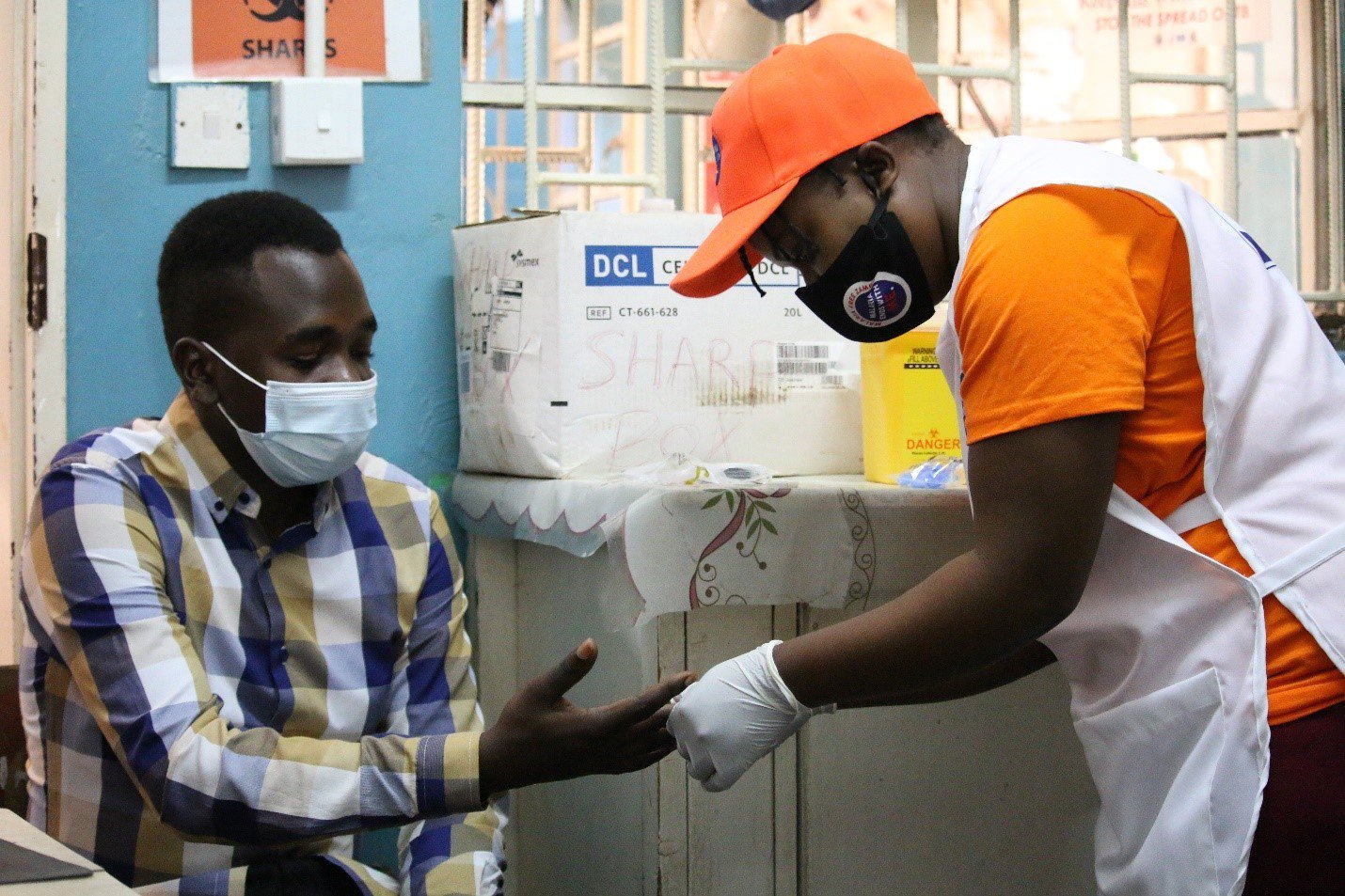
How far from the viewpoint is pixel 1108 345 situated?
2.90 feet

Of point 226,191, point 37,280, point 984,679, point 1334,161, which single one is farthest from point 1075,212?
point 1334,161

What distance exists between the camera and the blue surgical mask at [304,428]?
1.31m

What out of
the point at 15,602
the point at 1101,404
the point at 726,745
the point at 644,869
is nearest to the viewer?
the point at 1101,404

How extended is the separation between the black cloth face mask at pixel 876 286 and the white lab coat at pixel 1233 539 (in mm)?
70

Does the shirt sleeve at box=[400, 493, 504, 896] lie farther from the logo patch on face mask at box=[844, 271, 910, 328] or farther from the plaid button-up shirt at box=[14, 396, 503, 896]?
the logo patch on face mask at box=[844, 271, 910, 328]

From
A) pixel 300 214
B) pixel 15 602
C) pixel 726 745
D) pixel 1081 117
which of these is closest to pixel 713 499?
pixel 726 745

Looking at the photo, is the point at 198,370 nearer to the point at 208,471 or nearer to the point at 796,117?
the point at 208,471

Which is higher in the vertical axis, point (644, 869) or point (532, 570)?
point (532, 570)

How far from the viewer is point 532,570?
178 cm

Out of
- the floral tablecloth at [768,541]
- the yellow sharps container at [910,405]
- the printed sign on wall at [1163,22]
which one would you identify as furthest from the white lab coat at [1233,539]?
the printed sign on wall at [1163,22]

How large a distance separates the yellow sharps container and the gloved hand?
0.56 m

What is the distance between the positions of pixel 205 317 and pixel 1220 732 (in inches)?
41.2

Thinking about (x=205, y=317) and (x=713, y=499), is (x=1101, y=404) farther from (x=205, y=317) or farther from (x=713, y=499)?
(x=205, y=317)

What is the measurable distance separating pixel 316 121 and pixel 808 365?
0.75 meters
